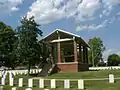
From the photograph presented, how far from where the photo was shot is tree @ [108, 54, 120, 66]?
9725 centimetres

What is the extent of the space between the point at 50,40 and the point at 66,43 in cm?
242

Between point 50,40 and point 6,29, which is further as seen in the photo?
point 6,29

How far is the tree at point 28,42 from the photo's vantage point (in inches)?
1458

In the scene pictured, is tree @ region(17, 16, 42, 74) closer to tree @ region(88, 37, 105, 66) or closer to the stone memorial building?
the stone memorial building

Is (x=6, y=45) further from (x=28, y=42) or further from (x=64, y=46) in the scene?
(x=28, y=42)

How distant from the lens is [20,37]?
124 ft

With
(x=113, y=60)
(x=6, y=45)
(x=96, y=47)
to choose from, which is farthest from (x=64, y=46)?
(x=113, y=60)

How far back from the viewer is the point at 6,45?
59125mm

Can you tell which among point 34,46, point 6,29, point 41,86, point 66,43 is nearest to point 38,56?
point 34,46

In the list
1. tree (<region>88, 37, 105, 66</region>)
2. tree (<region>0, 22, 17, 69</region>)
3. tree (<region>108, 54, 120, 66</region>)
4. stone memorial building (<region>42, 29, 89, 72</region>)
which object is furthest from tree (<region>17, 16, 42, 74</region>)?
tree (<region>108, 54, 120, 66</region>)

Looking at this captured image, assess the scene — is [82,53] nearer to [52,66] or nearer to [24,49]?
[52,66]

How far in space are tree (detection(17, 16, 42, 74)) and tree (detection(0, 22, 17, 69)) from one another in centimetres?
1947

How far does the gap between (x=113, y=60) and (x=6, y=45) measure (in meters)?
50.3

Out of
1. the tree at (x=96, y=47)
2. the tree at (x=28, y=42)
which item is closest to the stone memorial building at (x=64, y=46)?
the tree at (x=28, y=42)
